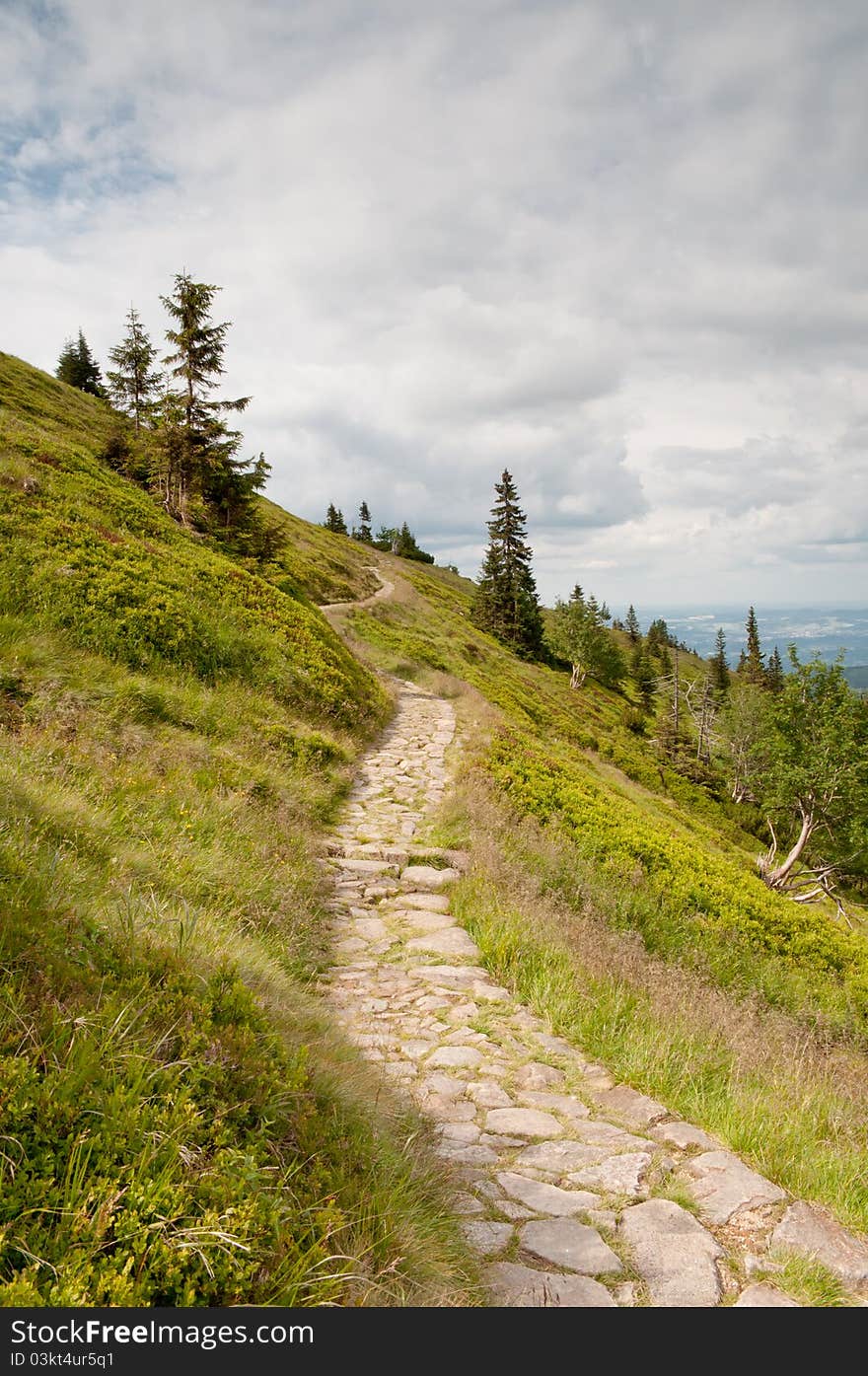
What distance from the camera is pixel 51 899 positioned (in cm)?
363

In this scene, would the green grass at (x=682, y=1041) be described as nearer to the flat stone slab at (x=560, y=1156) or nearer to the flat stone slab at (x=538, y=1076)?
the flat stone slab at (x=538, y=1076)

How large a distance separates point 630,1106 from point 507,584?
54.1m

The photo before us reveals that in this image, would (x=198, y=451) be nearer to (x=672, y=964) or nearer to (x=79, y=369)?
(x=672, y=964)

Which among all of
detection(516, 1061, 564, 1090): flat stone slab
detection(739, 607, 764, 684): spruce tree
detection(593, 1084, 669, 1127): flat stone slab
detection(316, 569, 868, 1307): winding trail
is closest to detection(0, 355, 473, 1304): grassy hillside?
detection(316, 569, 868, 1307): winding trail

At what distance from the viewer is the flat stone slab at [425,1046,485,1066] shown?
15.5 feet

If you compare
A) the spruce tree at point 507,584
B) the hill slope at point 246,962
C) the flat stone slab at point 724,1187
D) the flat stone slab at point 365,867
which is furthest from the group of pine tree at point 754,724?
the flat stone slab at point 724,1187

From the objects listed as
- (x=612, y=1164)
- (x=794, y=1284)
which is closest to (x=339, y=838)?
(x=612, y=1164)

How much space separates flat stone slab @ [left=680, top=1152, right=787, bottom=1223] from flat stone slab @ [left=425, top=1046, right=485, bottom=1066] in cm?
160

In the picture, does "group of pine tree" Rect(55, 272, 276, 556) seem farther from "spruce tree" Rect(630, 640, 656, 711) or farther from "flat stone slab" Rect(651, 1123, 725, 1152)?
"spruce tree" Rect(630, 640, 656, 711)

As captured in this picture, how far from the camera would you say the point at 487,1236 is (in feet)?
10.00

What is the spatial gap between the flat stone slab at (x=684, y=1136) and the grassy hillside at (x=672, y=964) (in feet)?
0.31

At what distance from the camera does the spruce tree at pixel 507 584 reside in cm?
5622

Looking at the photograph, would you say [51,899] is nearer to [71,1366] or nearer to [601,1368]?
[71,1366]

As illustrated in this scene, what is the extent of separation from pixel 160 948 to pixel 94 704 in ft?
19.5
